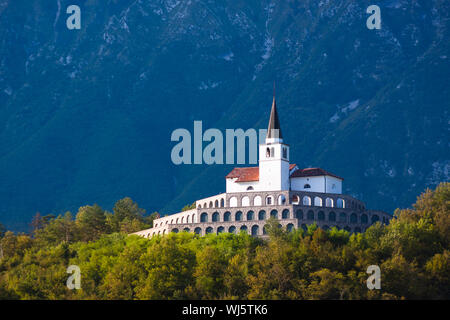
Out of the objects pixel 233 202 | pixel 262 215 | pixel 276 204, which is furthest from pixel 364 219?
pixel 233 202

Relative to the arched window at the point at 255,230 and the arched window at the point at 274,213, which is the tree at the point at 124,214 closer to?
the arched window at the point at 255,230

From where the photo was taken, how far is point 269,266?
354ft

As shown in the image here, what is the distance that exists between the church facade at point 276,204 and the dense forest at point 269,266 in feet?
11.3

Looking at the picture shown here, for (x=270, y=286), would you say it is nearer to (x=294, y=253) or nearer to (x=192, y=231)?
(x=294, y=253)

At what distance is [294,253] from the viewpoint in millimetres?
108812

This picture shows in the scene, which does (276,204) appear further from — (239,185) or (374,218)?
(374,218)

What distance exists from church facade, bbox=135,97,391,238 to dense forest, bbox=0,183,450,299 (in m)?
3.44

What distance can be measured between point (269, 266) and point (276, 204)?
1705cm

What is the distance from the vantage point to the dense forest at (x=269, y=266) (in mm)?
105188

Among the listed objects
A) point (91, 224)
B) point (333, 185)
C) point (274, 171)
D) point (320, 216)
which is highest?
point (274, 171)

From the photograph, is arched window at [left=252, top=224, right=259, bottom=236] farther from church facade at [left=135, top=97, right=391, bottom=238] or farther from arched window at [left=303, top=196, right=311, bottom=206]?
arched window at [left=303, top=196, right=311, bottom=206]

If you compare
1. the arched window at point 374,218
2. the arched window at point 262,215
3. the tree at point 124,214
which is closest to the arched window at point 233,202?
the arched window at point 262,215

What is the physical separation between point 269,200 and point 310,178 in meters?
7.70
